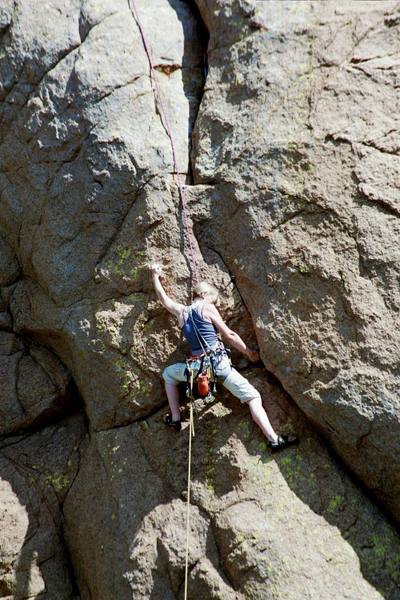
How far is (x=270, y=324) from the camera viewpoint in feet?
23.8

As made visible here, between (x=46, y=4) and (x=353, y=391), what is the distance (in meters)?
6.51

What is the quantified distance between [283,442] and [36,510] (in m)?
3.36

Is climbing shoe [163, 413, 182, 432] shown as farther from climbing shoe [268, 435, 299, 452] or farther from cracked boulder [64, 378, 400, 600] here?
climbing shoe [268, 435, 299, 452]

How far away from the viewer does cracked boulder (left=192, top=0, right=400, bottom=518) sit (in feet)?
22.4

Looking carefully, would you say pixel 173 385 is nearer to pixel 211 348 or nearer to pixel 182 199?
pixel 211 348

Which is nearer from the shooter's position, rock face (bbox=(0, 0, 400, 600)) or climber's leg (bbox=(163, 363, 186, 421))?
rock face (bbox=(0, 0, 400, 600))

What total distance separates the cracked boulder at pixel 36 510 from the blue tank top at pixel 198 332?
2.37 metres

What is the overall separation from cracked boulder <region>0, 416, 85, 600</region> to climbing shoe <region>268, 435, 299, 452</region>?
2763 mm

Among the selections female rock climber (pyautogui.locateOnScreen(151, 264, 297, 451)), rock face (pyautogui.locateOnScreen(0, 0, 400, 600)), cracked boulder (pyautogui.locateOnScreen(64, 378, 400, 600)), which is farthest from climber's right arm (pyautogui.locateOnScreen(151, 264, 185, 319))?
cracked boulder (pyautogui.locateOnScreen(64, 378, 400, 600))

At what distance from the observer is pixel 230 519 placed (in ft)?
22.6

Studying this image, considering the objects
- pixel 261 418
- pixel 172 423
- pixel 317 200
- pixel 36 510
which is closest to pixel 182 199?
pixel 317 200

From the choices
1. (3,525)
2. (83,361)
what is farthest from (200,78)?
(3,525)

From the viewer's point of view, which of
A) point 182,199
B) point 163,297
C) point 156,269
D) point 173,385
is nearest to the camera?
point 173,385

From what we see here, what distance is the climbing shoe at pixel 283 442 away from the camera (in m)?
7.00
